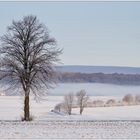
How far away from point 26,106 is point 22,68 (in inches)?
114

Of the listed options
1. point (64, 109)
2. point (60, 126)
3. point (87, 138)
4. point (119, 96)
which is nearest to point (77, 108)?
point (64, 109)

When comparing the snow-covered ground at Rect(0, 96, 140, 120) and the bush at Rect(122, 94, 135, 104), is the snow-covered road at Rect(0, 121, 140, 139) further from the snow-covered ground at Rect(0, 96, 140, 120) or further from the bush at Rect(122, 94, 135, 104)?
the bush at Rect(122, 94, 135, 104)

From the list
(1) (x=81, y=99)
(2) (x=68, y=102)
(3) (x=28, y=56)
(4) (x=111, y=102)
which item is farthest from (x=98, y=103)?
(3) (x=28, y=56)

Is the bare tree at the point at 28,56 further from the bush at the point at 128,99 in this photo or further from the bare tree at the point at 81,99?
the bush at the point at 128,99

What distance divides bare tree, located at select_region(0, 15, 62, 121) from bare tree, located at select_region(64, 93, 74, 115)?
36.0 m

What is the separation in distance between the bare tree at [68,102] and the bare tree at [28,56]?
3603 centimetres

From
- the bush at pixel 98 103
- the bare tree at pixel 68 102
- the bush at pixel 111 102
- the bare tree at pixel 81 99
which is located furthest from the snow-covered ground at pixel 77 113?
the bare tree at pixel 81 99

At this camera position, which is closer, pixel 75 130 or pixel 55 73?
pixel 75 130

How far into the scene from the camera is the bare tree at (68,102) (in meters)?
73.6

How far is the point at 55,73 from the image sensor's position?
35.1 m

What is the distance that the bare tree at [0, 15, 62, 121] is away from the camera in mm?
34094

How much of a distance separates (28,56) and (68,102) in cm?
4537

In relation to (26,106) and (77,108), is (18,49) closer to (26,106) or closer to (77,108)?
(26,106)

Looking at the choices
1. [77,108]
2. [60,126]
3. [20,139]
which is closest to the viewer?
[20,139]
